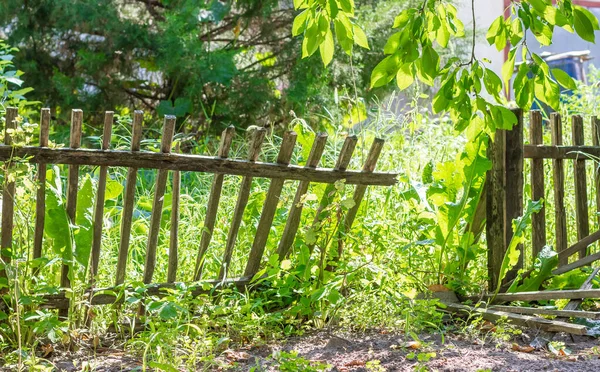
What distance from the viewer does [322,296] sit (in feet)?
11.4

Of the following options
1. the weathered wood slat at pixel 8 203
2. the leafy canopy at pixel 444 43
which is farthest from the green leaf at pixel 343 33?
the weathered wood slat at pixel 8 203

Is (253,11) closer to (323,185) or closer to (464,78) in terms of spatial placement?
(323,185)

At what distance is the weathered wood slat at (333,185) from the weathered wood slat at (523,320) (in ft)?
2.63

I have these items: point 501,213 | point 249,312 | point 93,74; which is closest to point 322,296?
point 249,312

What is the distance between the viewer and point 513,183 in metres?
4.20

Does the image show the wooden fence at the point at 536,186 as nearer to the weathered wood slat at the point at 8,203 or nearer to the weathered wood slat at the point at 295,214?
the weathered wood slat at the point at 295,214

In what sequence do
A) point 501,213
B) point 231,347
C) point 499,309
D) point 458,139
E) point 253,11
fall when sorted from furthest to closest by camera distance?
point 253,11 < point 458,139 < point 501,213 < point 499,309 < point 231,347

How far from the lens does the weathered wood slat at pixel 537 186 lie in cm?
442

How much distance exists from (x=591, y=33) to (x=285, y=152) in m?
1.72

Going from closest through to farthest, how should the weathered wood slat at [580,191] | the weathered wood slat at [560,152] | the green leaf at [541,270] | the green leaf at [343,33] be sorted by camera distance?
the green leaf at [343,33]
the green leaf at [541,270]
the weathered wood slat at [560,152]
the weathered wood slat at [580,191]

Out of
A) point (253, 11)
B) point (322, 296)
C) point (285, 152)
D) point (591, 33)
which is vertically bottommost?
point (322, 296)

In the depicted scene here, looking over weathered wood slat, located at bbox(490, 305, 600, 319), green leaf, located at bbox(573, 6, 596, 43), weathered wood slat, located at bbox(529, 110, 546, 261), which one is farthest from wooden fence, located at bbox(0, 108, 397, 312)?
green leaf, located at bbox(573, 6, 596, 43)

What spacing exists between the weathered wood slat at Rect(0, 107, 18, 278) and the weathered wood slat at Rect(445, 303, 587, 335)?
2118 mm

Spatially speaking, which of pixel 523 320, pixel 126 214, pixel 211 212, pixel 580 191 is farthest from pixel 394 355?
pixel 580 191
